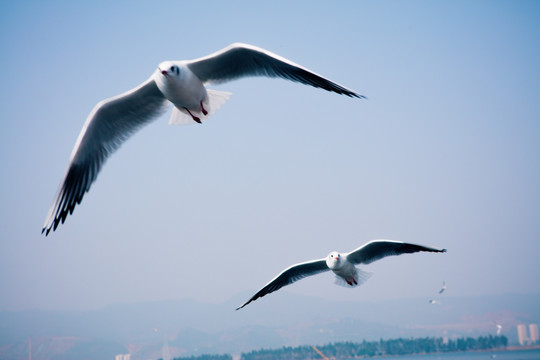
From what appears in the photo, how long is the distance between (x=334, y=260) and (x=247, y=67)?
398 cm

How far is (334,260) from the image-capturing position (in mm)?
9203

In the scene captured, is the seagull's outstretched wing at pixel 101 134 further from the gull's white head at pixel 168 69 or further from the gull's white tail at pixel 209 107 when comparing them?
the gull's white head at pixel 168 69

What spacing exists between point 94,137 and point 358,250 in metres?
4.18

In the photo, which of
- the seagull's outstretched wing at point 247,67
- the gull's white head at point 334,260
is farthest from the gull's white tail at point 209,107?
the gull's white head at point 334,260

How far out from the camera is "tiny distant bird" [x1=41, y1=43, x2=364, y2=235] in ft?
18.6

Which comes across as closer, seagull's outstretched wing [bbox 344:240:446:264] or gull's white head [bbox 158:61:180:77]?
gull's white head [bbox 158:61:180:77]

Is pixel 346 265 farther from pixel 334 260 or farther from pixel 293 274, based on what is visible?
pixel 293 274

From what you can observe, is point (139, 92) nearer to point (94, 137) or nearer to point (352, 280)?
point (94, 137)

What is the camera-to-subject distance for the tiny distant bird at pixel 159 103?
18.6ft

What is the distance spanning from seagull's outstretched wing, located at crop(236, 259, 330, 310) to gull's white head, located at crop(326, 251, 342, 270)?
1.53ft

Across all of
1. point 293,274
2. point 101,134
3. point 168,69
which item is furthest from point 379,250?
point 168,69

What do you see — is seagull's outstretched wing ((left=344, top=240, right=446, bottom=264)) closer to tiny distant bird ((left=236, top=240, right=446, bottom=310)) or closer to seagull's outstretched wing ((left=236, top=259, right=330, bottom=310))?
tiny distant bird ((left=236, top=240, right=446, bottom=310))

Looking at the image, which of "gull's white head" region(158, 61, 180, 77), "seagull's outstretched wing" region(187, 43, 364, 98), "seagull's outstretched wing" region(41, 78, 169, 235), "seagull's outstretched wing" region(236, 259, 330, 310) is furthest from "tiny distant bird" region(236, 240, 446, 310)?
"gull's white head" region(158, 61, 180, 77)

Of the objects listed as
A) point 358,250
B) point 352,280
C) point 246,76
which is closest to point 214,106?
point 246,76
